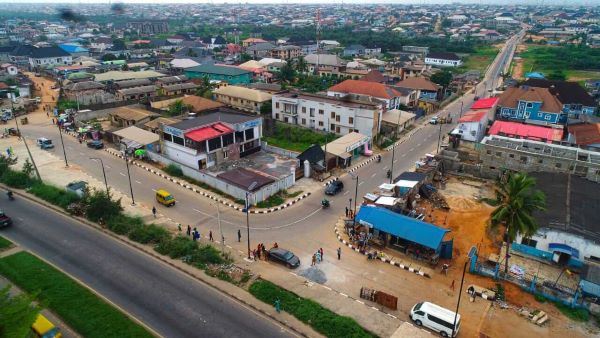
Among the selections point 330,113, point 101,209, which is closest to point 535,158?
point 330,113

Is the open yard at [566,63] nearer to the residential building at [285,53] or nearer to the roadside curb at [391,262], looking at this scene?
the residential building at [285,53]

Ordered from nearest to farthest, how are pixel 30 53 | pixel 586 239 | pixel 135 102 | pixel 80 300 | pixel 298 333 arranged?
pixel 298 333 < pixel 80 300 < pixel 586 239 < pixel 135 102 < pixel 30 53

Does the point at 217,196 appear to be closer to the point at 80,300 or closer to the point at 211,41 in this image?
the point at 80,300

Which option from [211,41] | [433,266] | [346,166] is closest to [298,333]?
[433,266]

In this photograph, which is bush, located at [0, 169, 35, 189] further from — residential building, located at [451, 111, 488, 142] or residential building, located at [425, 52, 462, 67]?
residential building, located at [425, 52, 462, 67]

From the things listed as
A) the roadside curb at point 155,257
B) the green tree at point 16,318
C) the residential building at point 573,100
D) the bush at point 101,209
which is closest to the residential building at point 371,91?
the residential building at point 573,100

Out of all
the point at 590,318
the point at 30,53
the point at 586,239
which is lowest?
the point at 590,318
